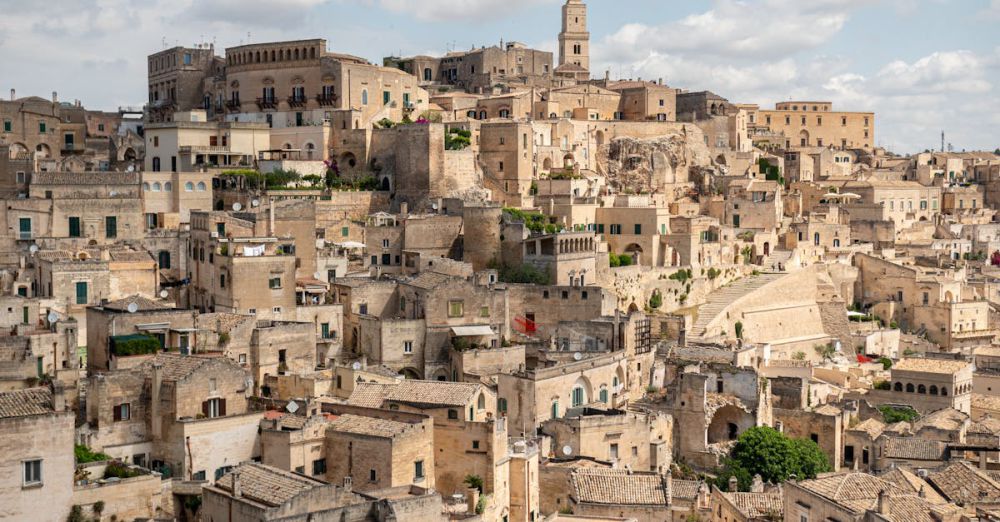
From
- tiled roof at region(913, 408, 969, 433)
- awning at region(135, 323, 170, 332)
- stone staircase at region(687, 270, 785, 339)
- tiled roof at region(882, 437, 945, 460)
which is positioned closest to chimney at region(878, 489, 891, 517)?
tiled roof at region(882, 437, 945, 460)

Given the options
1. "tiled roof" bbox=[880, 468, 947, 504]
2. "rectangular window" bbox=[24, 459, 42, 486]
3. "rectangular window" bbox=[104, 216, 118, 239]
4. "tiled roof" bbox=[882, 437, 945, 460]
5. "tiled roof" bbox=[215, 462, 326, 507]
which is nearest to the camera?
"tiled roof" bbox=[215, 462, 326, 507]

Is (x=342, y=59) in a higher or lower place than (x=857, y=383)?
higher

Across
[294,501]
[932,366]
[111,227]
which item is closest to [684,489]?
[294,501]

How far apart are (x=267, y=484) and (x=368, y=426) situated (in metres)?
4.95

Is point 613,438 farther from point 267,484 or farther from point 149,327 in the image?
point 267,484

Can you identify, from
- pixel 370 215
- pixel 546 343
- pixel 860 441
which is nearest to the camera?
pixel 860 441

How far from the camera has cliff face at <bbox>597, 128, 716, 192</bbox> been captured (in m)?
62.3

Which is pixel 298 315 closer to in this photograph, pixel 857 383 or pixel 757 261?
pixel 857 383

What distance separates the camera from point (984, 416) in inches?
1674

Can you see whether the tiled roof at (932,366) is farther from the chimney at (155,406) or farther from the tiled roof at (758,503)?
the chimney at (155,406)

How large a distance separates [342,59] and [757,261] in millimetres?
20010

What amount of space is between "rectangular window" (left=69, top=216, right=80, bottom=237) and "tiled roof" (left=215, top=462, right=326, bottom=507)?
65.1 feet

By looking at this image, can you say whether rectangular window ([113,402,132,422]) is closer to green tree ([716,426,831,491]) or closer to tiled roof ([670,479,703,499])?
tiled roof ([670,479,703,499])

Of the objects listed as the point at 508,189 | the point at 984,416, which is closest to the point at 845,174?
the point at 508,189
